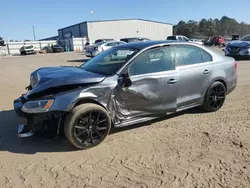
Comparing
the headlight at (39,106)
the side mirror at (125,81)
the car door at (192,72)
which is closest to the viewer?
the headlight at (39,106)

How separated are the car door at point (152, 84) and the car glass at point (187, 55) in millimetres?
176

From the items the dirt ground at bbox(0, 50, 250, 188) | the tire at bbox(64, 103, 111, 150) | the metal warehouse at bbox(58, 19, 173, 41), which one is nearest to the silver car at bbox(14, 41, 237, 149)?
the tire at bbox(64, 103, 111, 150)

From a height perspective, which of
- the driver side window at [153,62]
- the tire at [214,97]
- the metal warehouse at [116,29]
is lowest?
the tire at [214,97]

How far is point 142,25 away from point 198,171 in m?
65.4

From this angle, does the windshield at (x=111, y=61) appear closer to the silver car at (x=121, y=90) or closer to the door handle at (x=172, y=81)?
the silver car at (x=121, y=90)

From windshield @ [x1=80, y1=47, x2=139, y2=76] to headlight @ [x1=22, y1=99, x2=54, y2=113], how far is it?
43.9 inches

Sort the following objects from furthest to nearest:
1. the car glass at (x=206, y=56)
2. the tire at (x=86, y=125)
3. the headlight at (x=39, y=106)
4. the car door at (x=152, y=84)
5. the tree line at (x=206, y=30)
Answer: the tree line at (x=206, y=30)
the car glass at (x=206, y=56)
the car door at (x=152, y=84)
the tire at (x=86, y=125)
the headlight at (x=39, y=106)

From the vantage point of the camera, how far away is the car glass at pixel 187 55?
4871 mm

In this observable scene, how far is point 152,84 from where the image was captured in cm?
439

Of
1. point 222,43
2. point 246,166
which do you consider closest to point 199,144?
point 246,166

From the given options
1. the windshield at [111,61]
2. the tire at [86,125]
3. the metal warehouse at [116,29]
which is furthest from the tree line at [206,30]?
the tire at [86,125]

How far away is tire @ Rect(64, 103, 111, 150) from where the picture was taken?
12.2 feet

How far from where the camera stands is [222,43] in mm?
42344

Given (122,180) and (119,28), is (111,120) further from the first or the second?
(119,28)
